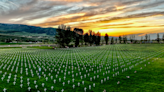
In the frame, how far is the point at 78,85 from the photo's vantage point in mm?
11922

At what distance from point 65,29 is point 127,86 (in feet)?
282

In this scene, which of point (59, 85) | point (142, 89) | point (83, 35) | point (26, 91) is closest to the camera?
point (26, 91)

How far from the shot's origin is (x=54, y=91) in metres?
10.7

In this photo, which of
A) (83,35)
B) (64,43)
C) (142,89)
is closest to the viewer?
(142,89)

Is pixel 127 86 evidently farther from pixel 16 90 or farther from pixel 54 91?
pixel 16 90

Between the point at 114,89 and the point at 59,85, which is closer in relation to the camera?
the point at 114,89

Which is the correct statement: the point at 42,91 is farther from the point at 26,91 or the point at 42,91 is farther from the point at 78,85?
the point at 78,85

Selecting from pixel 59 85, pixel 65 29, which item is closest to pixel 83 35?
pixel 65 29

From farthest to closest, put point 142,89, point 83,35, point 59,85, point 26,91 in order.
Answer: point 83,35
point 59,85
point 142,89
point 26,91

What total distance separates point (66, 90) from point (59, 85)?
1.51 metres

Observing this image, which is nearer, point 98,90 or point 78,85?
point 98,90

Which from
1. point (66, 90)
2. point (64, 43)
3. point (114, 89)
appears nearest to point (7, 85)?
point (66, 90)

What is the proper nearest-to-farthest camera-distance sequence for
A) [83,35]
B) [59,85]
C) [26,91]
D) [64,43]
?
[26,91]
[59,85]
[64,43]
[83,35]

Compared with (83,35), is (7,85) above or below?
below
